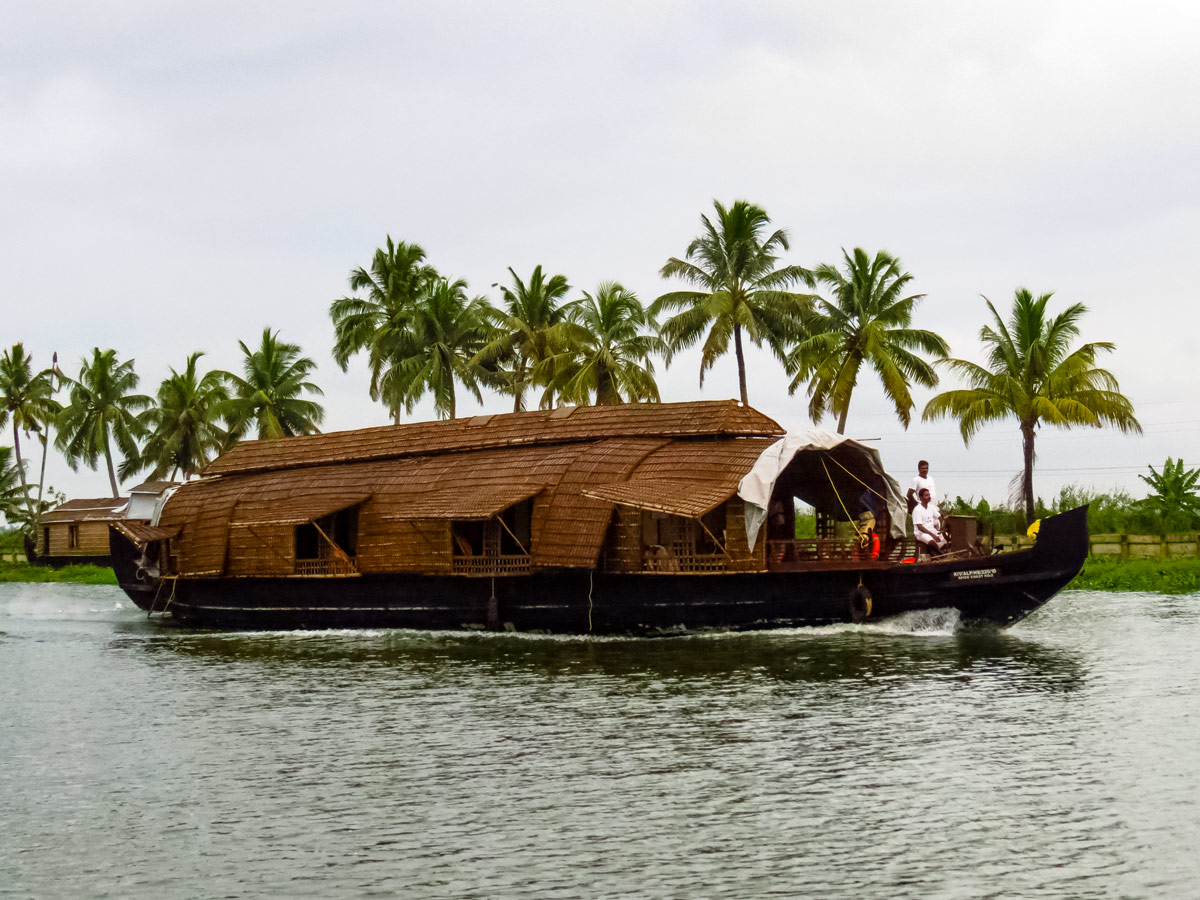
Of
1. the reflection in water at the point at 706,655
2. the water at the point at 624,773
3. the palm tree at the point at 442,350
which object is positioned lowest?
the water at the point at 624,773

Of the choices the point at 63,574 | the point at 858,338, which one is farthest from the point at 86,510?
the point at 858,338

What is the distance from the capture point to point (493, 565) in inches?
854

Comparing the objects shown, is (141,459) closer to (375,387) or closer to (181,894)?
(375,387)

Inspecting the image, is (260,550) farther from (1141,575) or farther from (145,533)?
(1141,575)

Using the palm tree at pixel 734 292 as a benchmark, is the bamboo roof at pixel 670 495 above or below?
below

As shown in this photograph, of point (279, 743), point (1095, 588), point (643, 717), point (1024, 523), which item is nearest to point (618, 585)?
point (643, 717)

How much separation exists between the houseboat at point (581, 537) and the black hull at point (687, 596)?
0.10 ft

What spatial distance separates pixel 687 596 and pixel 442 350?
19.7 meters

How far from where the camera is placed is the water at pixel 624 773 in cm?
818

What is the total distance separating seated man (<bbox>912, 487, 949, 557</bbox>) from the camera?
19703 millimetres

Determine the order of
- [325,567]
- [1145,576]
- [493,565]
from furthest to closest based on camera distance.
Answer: [1145,576], [325,567], [493,565]

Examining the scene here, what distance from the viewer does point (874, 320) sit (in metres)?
33.7

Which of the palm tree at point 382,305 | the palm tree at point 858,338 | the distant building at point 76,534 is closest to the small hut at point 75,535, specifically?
the distant building at point 76,534

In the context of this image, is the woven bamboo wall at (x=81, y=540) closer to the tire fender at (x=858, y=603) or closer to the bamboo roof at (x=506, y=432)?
the bamboo roof at (x=506, y=432)
